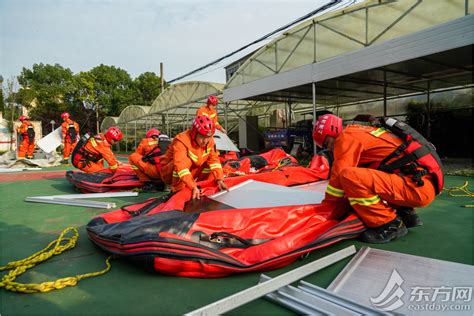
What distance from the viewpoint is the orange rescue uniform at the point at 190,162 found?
11.4 feet

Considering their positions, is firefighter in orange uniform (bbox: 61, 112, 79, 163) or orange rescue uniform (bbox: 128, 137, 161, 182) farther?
firefighter in orange uniform (bbox: 61, 112, 79, 163)

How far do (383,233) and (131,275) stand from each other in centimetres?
198

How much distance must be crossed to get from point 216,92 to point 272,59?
151 inches

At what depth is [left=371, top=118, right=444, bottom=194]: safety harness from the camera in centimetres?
238

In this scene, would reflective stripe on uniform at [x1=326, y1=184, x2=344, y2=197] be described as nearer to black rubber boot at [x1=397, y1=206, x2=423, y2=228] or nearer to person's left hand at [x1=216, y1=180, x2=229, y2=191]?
black rubber boot at [x1=397, y1=206, x2=423, y2=228]

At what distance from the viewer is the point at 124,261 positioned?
222cm

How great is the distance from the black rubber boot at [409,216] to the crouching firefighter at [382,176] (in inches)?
4.9

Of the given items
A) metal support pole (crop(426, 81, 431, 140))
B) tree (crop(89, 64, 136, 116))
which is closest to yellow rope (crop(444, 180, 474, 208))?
metal support pole (crop(426, 81, 431, 140))

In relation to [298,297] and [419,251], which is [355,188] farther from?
[298,297]

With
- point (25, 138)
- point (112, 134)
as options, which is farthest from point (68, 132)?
point (112, 134)

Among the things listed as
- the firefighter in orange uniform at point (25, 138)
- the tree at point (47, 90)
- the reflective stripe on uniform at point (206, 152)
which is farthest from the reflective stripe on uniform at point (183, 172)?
the tree at point (47, 90)

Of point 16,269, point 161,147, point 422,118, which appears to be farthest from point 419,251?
point 422,118

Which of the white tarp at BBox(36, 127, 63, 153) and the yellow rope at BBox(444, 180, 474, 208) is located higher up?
the white tarp at BBox(36, 127, 63, 153)

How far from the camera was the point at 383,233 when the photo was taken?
2.47 m
